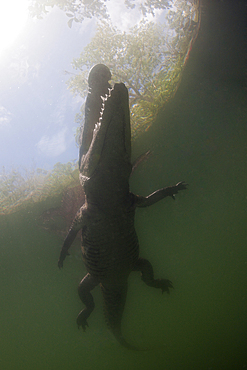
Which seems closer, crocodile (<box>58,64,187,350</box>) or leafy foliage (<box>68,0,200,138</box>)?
crocodile (<box>58,64,187,350</box>)

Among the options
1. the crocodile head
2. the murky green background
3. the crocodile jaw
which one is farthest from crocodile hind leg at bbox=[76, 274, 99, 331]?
the crocodile jaw

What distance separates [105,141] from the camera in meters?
2.03

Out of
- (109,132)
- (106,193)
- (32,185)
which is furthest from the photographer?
(32,185)

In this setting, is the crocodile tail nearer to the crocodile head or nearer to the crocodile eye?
the crocodile head

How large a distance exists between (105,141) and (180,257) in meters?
3.07

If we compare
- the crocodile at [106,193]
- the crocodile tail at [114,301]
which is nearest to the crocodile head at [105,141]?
the crocodile at [106,193]

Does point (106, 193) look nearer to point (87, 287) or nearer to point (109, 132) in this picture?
point (109, 132)

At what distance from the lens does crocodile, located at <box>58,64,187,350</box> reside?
1994 mm

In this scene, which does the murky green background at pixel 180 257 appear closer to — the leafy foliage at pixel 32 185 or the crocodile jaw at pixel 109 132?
the leafy foliage at pixel 32 185

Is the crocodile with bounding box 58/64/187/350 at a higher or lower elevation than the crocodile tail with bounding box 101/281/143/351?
higher

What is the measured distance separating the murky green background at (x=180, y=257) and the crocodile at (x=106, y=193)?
0.98 m

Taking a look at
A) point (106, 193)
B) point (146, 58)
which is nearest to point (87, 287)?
point (106, 193)

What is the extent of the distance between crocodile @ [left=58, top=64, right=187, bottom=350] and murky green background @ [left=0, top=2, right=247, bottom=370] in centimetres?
98

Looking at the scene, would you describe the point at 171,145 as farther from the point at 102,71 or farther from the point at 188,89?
the point at 102,71
